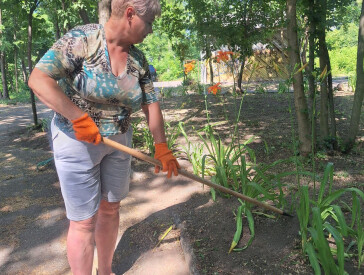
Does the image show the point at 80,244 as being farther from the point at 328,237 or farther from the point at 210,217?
the point at 328,237

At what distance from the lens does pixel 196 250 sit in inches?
87.4

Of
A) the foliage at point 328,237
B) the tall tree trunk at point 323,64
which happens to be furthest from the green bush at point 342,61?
the foliage at point 328,237

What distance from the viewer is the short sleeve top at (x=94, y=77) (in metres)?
1.52

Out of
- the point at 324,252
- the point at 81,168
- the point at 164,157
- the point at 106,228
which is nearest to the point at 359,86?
the point at 324,252

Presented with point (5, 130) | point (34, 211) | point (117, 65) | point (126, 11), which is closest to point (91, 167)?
point (117, 65)

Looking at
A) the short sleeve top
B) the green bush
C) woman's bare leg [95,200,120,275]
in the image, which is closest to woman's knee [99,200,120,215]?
woman's bare leg [95,200,120,275]

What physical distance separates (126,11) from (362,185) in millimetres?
2564

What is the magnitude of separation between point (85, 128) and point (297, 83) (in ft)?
8.38

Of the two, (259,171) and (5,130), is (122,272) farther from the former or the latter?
(5,130)

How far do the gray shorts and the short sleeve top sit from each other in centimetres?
8

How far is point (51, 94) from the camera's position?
4.88 feet

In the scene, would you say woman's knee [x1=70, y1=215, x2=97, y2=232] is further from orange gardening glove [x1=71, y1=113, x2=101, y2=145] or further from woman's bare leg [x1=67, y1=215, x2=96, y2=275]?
orange gardening glove [x1=71, y1=113, x2=101, y2=145]

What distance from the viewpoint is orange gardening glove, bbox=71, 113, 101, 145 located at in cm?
156

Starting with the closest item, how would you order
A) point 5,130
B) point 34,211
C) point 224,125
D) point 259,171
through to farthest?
point 259,171 → point 34,211 → point 224,125 → point 5,130
